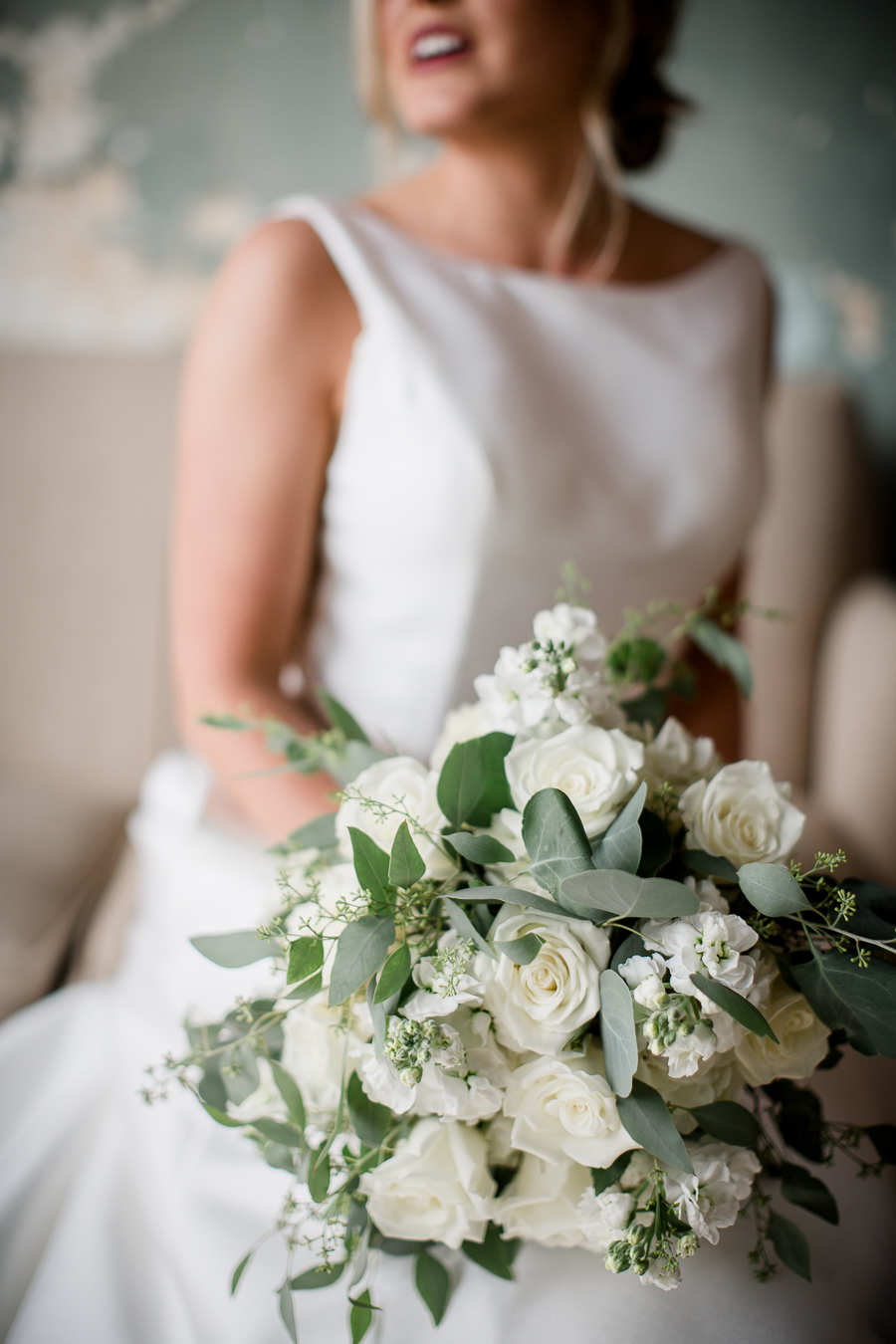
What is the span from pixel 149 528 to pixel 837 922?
1.26m

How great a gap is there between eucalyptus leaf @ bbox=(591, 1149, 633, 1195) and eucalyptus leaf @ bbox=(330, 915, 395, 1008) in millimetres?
167

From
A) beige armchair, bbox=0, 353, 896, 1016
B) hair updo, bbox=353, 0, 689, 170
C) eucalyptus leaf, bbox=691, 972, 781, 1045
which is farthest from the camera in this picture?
beige armchair, bbox=0, 353, 896, 1016

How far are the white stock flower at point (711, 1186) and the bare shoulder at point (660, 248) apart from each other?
3.13 feet

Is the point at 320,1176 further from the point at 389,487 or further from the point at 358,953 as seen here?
the point at 389,487

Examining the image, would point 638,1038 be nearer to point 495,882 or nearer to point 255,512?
point 495,882

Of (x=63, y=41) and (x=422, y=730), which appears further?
(x=63, y=41)

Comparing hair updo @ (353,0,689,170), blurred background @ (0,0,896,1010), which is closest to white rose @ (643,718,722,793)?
hair updo @ (353,0,689,170)

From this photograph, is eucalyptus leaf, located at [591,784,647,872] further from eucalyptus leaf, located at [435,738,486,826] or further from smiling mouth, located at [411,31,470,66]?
smiling mouth, located at [411,31,470,66]

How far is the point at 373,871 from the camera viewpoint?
43 centimetres

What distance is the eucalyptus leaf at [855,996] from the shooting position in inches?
16.2

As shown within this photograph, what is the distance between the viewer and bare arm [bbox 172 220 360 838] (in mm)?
831

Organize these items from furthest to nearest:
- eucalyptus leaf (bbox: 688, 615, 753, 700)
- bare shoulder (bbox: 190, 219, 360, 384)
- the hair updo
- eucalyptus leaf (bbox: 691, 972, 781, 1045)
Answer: the hair updo
bare shoulder (bbox: 190, 219, 360, 384)
eucalyptus leaf (bbox: 688, 615, 753, 700)
eucalyptus leaf (bbox: 691, 972, 781, 1045)

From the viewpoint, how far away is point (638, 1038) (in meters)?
0.43

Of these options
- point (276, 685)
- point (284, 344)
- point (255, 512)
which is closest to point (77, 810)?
point (276, 685)
